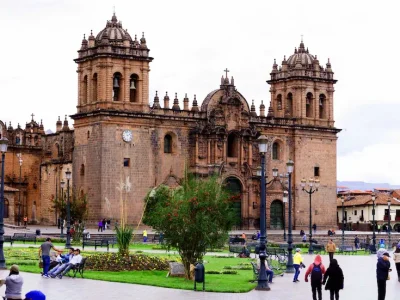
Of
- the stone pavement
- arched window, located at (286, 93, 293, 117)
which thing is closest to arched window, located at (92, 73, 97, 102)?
arched window, located at (286, 93, 293, 117)

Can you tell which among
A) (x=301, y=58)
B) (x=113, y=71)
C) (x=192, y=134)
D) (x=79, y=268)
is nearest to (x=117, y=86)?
(x=113, y=71)

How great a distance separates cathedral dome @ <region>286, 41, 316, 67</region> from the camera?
76812mm

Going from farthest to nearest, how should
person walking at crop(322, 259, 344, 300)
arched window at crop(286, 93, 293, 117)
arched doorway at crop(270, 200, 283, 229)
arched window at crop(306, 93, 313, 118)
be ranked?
arched window at crop(306, 93, 313, 118) < arched window at crop(286, 93, 293, 117) < arched doorway at crop(270, 200, 283, 229) < person walking at crop(322, 259, 344, 300)

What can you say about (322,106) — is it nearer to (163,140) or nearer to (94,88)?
(163,140)

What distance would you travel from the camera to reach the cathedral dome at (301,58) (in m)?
76.8

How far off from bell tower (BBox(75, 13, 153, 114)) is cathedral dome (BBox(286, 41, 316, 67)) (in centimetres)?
1544

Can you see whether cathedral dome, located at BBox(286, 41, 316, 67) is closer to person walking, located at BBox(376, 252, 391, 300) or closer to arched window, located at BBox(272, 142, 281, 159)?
arched window, located at BBox(272, 142, 281, 159)

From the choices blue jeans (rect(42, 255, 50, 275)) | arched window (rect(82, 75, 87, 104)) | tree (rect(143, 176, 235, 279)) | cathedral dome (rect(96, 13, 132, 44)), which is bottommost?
blue jeans (rect(42, 255, 50, 275))

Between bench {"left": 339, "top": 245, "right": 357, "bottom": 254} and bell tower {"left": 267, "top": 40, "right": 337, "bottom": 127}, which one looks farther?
bell tower {"left": 267, "top": 40, "right": 337, "bottom": 127}

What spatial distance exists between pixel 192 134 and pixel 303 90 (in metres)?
11.6

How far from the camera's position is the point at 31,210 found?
76938 millimetres

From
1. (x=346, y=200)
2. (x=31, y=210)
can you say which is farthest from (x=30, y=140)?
(x=346, y=200)

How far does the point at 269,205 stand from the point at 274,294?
4726 centimetres

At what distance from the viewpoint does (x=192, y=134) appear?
69.0 meters
